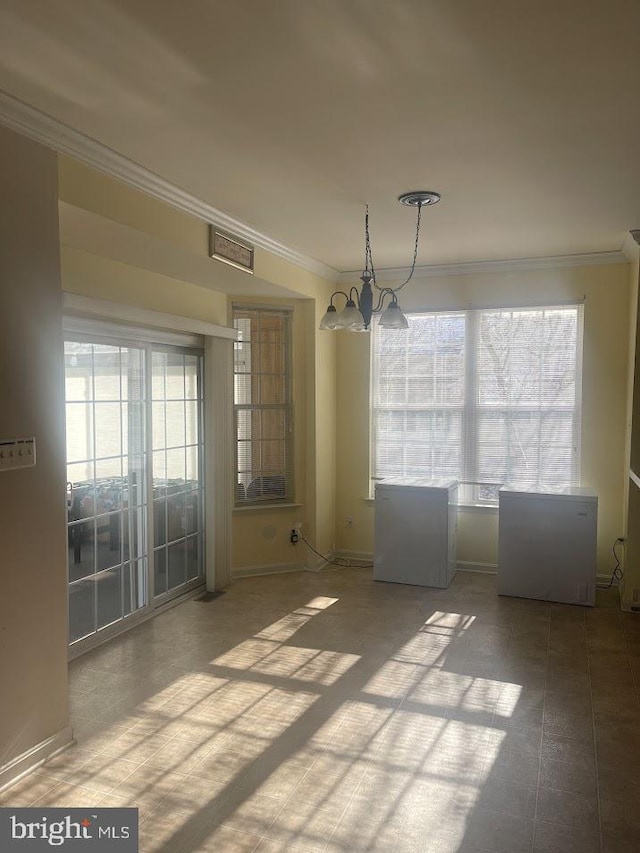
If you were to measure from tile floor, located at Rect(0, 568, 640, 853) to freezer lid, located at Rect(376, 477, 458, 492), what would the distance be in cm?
103

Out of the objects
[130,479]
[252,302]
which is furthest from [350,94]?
[252,302]

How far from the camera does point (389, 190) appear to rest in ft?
11.8

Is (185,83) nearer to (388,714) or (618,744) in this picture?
(388,714)

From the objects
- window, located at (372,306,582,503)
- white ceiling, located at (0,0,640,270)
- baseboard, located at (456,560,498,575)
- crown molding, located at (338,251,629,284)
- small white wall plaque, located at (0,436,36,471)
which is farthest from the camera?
baseboard, located at (456,560,498,575)

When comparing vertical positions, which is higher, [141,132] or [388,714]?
[141,132]

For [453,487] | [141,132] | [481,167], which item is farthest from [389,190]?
[453,487]

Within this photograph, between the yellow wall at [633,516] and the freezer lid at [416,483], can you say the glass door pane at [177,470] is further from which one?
the yellow wall at [633,516]

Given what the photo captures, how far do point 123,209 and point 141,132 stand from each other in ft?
1.73

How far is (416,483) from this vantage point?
547cm

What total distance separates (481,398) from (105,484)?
329 cm

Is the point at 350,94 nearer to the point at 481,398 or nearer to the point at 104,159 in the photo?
the point at 104,159

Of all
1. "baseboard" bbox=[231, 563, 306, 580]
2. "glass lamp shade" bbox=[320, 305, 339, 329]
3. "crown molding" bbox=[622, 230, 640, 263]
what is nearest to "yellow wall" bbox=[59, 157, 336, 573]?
"baseboard" bbox=[231, 563, 306, 580]

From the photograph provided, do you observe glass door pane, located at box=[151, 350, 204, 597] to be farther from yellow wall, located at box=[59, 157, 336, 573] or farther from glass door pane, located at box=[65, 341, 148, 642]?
yellow wall, located at box=[59, 157, 336, 573]

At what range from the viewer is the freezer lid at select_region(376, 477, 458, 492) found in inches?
211
